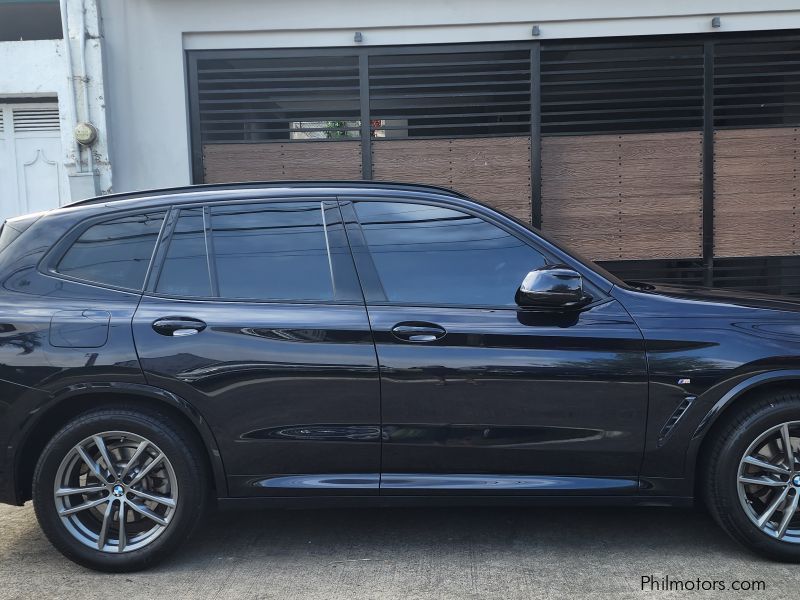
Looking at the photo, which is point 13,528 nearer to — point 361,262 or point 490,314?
point 361,262

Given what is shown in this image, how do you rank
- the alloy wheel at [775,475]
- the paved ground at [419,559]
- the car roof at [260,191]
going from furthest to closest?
the car roof at [260,191]
the alloy wheel at [775,475]
the paved ground at [419,559]

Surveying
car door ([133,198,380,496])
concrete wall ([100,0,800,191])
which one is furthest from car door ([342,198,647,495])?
concrete wall ([100,0,800,191])

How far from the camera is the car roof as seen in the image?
3.76m

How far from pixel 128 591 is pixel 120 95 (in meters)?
5.85

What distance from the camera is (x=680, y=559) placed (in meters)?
3.62

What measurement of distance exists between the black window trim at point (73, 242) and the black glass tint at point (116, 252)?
0.01 meters

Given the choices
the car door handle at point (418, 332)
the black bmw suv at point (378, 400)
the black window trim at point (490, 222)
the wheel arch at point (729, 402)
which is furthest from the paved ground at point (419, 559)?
the black window trim at point (490, 222)

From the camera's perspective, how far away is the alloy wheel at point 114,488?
349 cm

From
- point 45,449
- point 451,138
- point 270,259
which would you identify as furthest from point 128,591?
point 451,138

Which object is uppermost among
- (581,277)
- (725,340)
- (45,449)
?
(581,277)

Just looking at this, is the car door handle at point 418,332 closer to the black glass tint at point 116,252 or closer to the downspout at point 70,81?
the black glass tint at point 116,252

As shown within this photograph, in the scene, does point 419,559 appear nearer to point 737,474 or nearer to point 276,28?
point 737,474

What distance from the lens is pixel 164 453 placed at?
3484 millimetres

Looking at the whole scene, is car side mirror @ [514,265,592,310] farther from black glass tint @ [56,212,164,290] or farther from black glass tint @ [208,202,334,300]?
black glass tint @ [56,212,164,290]
